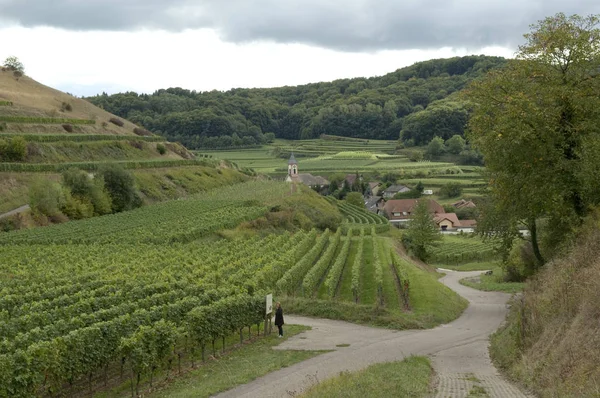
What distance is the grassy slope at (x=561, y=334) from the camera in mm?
13875

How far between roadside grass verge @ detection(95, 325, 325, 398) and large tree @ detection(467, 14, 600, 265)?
12.8 meters

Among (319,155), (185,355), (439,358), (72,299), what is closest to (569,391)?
(439,358)

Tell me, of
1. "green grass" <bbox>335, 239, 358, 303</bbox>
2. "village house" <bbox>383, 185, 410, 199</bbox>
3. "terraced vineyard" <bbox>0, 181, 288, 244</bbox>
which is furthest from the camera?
"village house" <bbox>383, 185, 410, 199</bbox>

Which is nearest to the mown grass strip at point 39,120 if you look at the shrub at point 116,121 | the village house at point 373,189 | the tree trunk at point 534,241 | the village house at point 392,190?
the shrub at point 116,121

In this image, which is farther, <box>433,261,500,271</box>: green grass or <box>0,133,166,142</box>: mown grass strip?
<box>0,133,166,142</box>: mown grass strip

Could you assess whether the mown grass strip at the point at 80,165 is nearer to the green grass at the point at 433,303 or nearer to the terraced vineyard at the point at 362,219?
the terraced vineyard at the point at 362,219

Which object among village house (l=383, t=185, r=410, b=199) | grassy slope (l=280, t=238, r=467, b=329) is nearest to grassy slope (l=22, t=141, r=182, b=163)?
village house (l=383, t=185, r=410, b=199)

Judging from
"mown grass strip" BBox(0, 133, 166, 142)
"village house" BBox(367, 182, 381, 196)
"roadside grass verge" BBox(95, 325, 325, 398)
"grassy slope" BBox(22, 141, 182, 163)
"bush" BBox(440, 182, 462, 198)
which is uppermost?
"mown grass strip" BBox(0, 133, 166, 142)

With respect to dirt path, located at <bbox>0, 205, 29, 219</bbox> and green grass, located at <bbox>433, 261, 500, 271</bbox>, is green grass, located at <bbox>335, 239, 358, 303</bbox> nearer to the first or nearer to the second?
green grass, located at <bbox>433, 261, 500, 271</bbox>

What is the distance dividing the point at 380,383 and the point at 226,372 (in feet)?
22.5

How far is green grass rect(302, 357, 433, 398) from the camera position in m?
14.2

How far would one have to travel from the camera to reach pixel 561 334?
17.1 meters

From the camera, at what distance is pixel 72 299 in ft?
83.0

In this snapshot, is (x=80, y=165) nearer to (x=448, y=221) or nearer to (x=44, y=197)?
(x=44, y=197)
